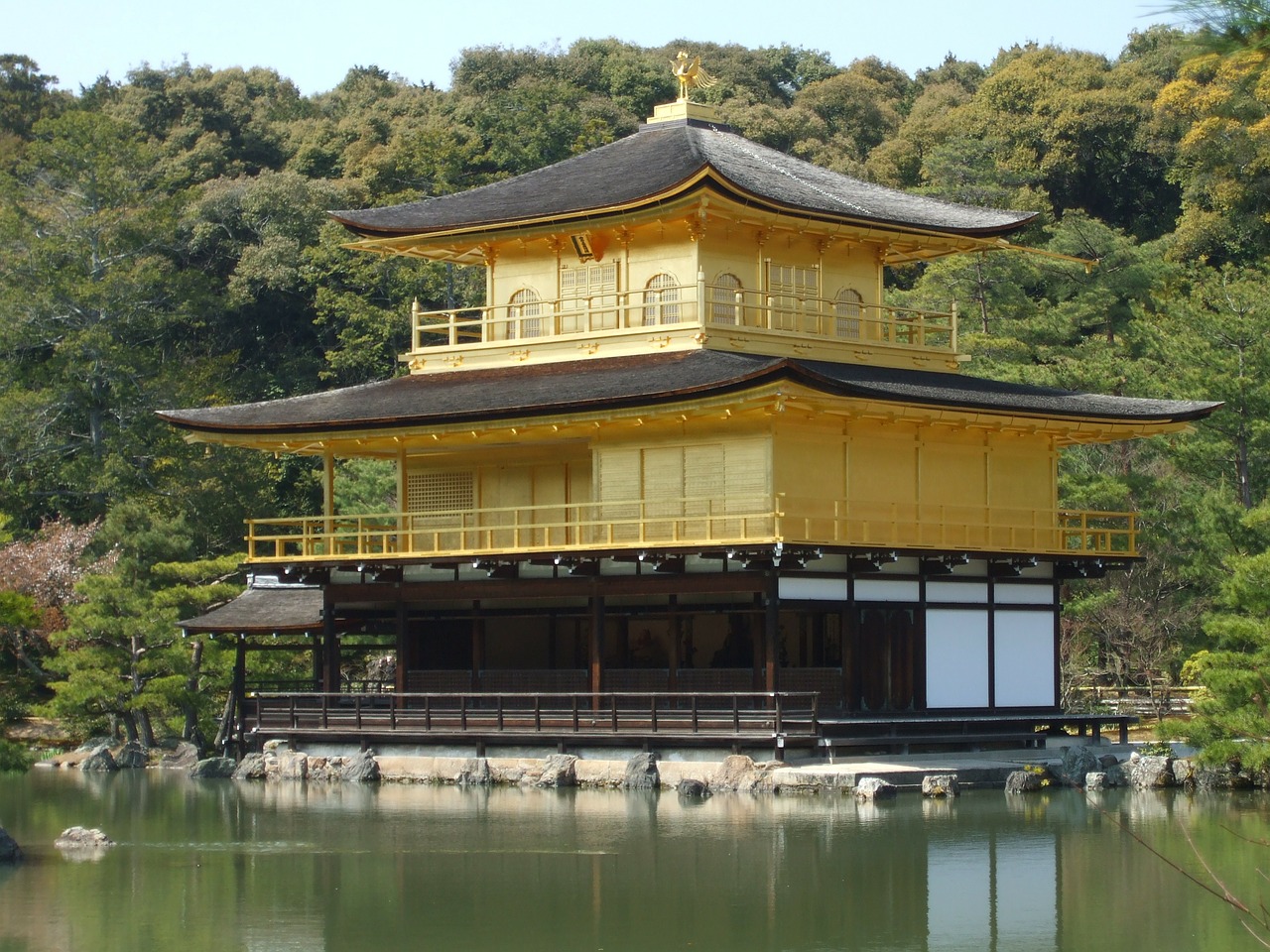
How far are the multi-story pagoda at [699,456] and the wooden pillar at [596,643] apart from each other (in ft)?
0.26

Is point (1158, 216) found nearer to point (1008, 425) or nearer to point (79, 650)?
point (1008, 425)

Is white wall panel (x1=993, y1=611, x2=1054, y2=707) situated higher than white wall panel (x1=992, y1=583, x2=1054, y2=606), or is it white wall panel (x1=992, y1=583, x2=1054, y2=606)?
white wall panel (x1=992, y1=583, x2=1054, y2=606)

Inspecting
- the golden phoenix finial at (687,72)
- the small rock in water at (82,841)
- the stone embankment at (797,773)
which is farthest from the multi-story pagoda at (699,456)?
the small rock in water at (82,841)

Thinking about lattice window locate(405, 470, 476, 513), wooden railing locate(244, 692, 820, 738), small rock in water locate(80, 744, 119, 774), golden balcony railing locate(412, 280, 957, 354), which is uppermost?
golden balcony railing locate(412, 280, 957, 354)

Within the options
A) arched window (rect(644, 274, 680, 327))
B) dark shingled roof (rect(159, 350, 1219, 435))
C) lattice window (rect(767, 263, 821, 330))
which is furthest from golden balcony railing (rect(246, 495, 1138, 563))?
lattice window (rect(767, 263, 821, 330))

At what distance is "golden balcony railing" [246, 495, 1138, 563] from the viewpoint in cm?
3341

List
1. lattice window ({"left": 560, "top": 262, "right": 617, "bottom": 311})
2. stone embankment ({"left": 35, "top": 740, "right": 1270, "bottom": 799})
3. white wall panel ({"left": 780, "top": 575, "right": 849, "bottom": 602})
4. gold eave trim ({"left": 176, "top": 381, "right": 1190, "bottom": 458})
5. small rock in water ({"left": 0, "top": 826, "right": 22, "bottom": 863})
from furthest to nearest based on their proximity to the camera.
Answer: lattice window ({"left": 560, "top": 262, "right": 617, "bottom": 311}) → white wall panel ({"left": 780, "top": 575, "right": 849, "bottom": 602}) → gold eave trim ({"left": 176, "top": 381, "right": 1190, "bottom": 458}) → stone embankment ({"left": 35, "top": 740, "right": 1270, "bottom": 799}) → small rock in water ({"left": 0, "top": 826, "right": 22, "bottom": 863})

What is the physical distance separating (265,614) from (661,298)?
9677mm

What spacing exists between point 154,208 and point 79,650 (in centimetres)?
2437

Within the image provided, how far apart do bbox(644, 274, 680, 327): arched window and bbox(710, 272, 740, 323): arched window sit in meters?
0.69

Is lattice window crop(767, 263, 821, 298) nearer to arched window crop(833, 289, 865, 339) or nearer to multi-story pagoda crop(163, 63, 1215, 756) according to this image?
multi-story pagoda crop(163, 63, 1215, 756)

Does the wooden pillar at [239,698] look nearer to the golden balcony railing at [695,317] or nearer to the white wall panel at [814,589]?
the golden balcony railing at [695,317]

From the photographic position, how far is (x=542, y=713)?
3438 centimetres

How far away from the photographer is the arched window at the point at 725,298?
3722 centimetres
